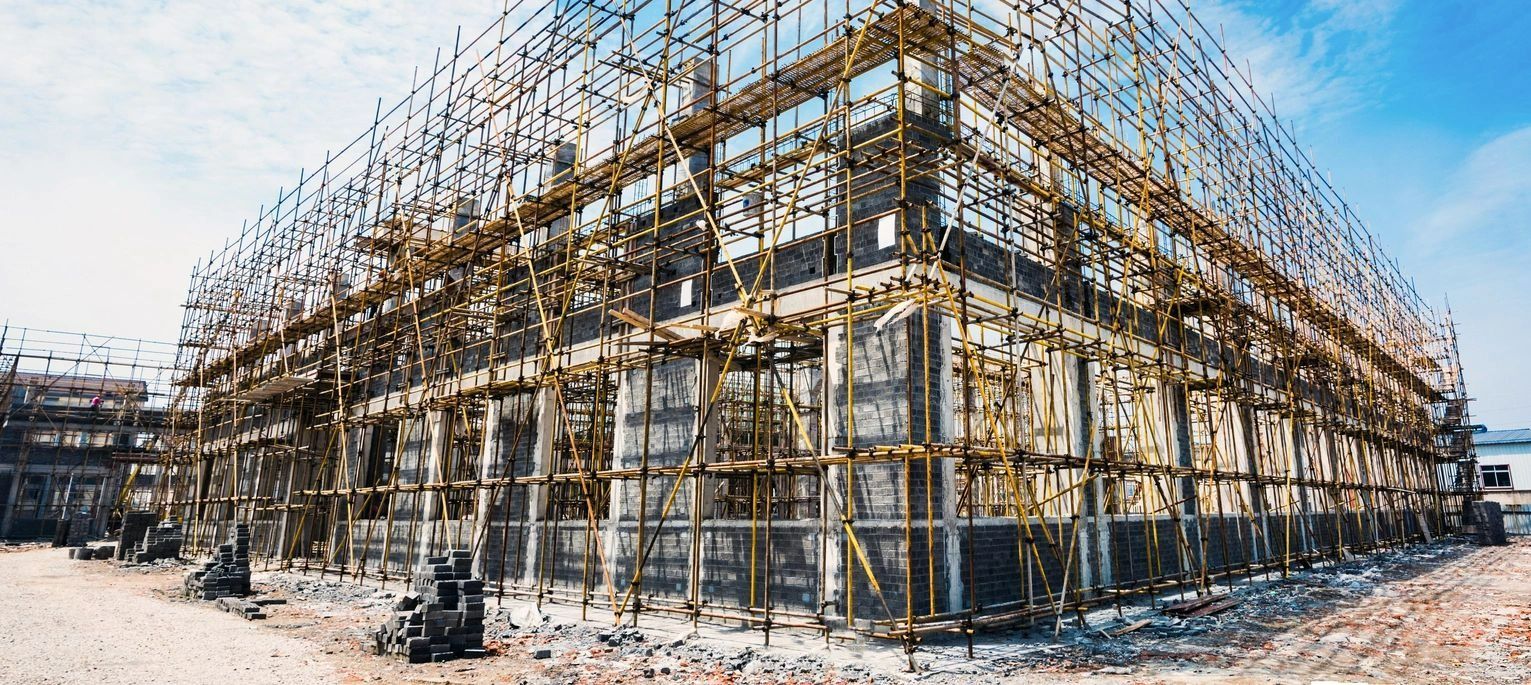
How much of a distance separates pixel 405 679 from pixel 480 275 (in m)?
11.1

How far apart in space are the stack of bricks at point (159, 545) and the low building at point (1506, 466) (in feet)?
173

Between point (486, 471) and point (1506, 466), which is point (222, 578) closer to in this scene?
point (486, 471)

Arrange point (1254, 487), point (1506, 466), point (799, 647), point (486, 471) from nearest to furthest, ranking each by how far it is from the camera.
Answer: point (799, 647)
point (486, 471)
point (1254, 487)
point (1506, 466)

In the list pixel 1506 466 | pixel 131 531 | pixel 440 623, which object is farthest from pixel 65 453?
pixel 1506 466

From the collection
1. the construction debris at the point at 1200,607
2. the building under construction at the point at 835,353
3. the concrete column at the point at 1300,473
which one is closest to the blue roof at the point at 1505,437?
the building under construction at the point at 835,353

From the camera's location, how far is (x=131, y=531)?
26859 mm

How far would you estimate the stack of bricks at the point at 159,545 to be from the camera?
24016 mm

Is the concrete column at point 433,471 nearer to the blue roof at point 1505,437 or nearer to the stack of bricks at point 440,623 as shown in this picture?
the stack of bricks at point 440,623

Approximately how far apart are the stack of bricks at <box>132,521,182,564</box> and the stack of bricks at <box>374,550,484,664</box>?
731 inches

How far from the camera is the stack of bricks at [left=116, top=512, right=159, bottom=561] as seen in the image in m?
25.9

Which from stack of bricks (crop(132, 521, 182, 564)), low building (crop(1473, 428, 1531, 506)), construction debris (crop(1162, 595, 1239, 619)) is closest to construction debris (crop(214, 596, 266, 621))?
stack of bricks (crop(132, 521, 182, 564))

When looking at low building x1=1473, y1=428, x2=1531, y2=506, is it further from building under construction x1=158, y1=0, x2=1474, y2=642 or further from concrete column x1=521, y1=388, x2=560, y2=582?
concrete column x1=521, y1=388, x2=560, y2=582

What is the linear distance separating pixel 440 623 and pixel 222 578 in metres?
8.53

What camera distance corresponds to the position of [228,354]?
30000 mm
